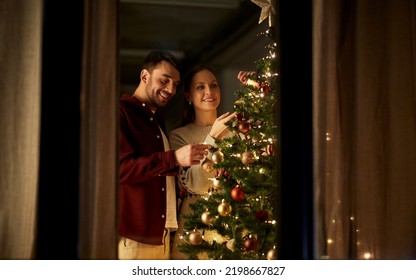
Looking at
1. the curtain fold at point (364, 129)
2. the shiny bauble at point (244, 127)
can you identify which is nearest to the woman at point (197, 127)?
the shiny bauble at point (244, 127)

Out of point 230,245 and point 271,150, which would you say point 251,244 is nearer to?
point 230,245

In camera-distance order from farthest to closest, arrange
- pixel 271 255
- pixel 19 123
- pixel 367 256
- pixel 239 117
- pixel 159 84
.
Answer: pixel 159 84
pixel 239 117
pixel 271 255
pixel 367 256
pixel 19 123

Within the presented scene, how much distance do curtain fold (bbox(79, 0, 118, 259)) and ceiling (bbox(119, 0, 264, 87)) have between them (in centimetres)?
50

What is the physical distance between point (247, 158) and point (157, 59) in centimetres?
68

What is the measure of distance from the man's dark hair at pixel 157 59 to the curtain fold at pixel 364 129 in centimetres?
76

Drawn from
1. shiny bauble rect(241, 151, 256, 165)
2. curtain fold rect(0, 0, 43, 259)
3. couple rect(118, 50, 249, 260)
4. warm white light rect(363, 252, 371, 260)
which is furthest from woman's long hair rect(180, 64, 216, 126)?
warm white light rect(363, 252, 371, 260)

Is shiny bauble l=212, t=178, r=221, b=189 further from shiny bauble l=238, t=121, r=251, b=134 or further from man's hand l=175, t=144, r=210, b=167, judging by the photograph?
shiny bauble l=238, t=121, r=251, b=134

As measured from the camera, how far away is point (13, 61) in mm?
2312

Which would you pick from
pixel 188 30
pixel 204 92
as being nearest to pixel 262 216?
pixel 204 92

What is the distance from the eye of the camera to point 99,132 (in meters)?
2.31

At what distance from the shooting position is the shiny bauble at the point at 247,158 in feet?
8.56

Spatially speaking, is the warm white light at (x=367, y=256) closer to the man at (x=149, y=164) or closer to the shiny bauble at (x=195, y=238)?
the shiny bauble at (x=195, y=238)

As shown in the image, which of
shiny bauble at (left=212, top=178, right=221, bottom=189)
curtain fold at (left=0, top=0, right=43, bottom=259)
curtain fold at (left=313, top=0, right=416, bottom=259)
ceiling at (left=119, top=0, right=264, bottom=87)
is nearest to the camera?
curtain fold at (left=0, top=0, right=43, bottom=259)

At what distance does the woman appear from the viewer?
2881 mm
